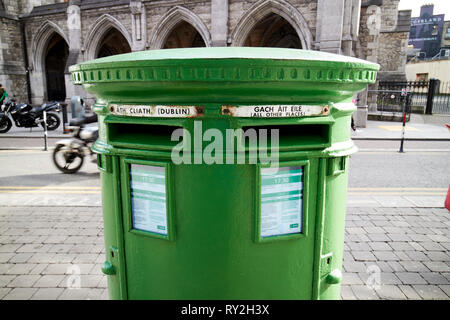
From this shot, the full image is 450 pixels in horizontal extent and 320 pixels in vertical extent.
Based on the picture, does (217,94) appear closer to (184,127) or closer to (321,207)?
(184,127)

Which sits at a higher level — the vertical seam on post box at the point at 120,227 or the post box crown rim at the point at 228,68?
the post box crown rim at the point at 228,68

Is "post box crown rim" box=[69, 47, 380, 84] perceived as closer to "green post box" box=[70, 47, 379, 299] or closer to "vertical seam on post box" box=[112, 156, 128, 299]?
"green post box" box=[70, 47, 379, 299]

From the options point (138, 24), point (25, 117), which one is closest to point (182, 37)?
point (138, 24)

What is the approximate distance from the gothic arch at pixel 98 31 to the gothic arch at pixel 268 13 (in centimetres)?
644

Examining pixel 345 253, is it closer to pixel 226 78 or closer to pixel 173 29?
pixel 226 78

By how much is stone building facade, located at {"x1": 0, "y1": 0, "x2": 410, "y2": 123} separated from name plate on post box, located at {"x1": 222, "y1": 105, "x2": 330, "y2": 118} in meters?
14.1

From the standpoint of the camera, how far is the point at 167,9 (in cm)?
1756

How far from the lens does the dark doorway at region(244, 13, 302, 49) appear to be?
19766 millimetres

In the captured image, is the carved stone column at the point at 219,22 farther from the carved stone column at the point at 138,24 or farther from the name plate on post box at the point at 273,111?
the name plate on post box at the point at 273,111

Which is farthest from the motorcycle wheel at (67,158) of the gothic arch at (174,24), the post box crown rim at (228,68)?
the gothic arch at (174,24)

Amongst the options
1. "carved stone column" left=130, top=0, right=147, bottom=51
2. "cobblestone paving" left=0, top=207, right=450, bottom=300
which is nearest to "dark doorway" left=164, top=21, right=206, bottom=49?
"carved stone column" left=130, top=0, right=147, bottom=51

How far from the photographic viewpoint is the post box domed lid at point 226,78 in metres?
Answer: 1.22
